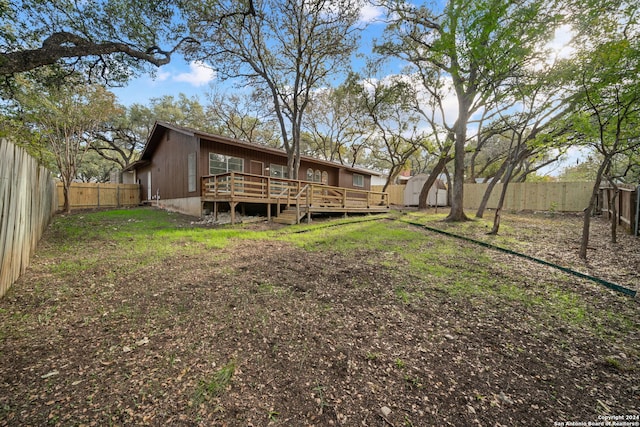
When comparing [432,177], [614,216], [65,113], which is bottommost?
[614,216]

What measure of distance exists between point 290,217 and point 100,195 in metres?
13.7

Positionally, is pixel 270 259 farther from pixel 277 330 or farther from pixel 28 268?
pixel 28 268

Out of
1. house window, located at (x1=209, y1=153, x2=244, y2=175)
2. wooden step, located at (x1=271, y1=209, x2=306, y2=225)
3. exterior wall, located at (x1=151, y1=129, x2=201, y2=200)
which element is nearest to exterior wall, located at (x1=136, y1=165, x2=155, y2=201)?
exterior wall, located at (x1=151, y1=129, x2=201, y2=200)

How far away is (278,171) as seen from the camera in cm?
1480

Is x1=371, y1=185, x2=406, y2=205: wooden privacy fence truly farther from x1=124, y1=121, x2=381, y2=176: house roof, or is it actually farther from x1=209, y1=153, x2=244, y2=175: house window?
x1=209, y1=153, x2=244, y2=175: house window

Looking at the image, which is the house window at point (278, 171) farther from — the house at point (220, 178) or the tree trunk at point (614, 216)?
the tree trunk at point (614, 216)

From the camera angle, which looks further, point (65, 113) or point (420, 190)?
point (420, 190)

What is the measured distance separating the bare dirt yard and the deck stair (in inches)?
199

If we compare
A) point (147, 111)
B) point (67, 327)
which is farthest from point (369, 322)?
point (147, 111)

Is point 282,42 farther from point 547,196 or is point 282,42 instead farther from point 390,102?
point 547,196

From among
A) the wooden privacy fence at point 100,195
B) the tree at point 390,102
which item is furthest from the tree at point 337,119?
the wooden privacy fence at point 100,195

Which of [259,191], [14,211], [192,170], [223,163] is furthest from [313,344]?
[223,163]

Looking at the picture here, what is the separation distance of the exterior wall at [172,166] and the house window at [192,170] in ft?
0.61

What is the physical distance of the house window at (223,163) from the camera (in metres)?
11.6
